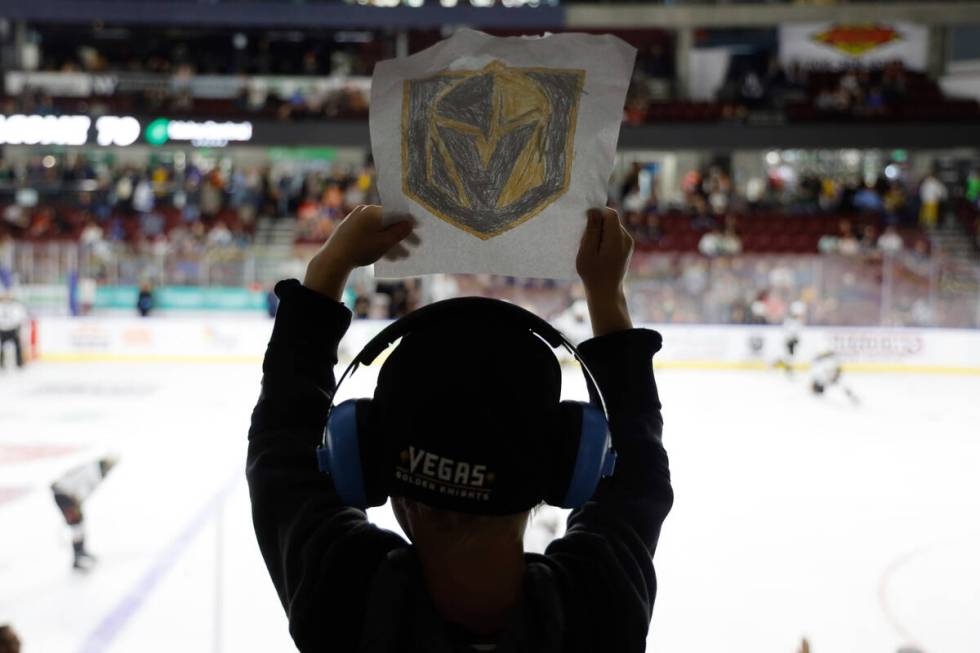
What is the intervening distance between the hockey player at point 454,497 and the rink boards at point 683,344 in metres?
12.1

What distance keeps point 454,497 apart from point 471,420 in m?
0.08

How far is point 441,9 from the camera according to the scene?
2084cm

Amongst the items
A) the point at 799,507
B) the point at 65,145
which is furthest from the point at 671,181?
the point at 799,507

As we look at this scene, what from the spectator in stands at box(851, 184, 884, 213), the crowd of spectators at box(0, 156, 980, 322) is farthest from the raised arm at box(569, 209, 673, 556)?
the spectator in stands at box(851, 184, 884, 213)

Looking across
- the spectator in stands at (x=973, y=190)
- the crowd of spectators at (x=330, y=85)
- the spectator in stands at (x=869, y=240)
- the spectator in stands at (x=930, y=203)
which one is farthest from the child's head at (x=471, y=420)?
the spectator in stands at (x=973, y=190)

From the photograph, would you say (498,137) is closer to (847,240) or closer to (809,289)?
(809,289)

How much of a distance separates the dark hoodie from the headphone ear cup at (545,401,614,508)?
0.30 feet

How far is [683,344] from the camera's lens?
13375 millimetres

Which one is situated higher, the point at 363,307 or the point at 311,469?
the point at 311,469

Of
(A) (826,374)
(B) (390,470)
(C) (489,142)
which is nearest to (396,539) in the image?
(B) (390,470)

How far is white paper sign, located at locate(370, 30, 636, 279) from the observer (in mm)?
987

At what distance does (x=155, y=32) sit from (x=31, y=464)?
62.6ft

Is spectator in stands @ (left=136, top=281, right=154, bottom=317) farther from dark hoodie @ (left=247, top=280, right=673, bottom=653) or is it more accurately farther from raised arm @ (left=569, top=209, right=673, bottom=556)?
raised arm @ (left=569, top=209, right=673, bottom=556)

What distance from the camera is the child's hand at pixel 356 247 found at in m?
1.10
